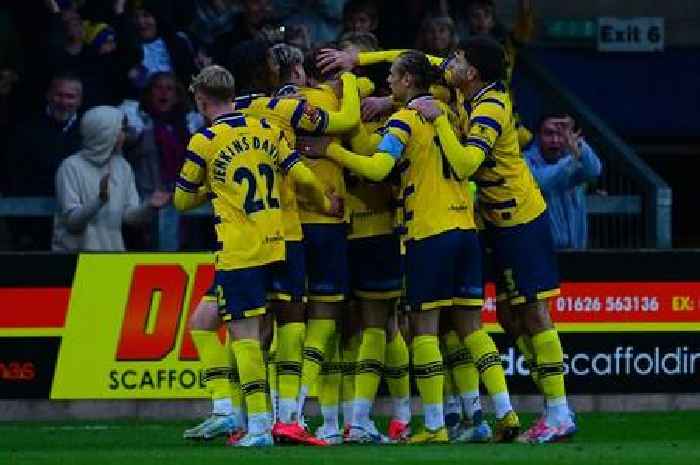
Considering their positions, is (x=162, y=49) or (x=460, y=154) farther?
(x=162, y=49)

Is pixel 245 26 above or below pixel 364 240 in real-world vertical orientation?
above

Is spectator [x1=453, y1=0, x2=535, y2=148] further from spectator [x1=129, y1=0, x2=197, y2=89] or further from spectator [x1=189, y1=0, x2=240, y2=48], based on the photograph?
spectator [x1=129, y1=0, x2=197, y2=89]

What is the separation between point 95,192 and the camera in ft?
58.5

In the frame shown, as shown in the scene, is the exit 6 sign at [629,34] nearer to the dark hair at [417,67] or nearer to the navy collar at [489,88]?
the navy collar at [489,88]

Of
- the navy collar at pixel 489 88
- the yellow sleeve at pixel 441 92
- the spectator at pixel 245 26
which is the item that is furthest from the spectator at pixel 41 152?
the navy collar at pixel 489 88

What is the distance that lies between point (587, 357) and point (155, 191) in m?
3.58

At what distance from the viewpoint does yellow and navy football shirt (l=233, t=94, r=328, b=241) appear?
45.5 ft

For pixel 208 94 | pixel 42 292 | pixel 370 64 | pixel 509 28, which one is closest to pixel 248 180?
pixel 208 94

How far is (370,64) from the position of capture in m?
14.9

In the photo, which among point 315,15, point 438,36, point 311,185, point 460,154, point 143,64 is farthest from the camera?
point 315,15

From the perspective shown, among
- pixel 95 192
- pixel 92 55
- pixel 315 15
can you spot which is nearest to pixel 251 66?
pixel 95 192

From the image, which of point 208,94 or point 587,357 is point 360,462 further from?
point 587,357

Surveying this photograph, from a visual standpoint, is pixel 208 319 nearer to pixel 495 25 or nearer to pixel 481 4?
pixel 481 4

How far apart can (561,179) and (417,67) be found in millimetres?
4095
